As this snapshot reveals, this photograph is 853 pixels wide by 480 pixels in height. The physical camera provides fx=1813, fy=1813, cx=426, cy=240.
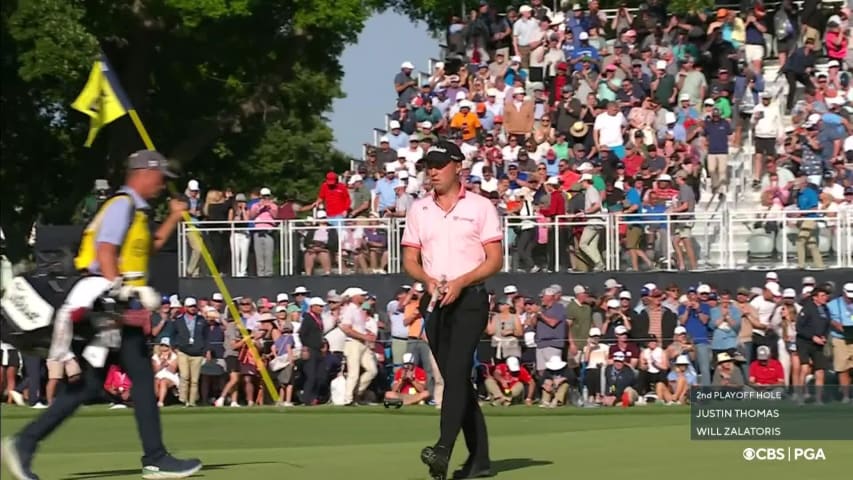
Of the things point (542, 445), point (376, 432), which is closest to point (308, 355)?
point (376, 432)

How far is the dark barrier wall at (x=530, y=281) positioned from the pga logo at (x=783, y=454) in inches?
535

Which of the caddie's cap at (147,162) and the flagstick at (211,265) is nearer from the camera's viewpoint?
the caddie's cap at (147,162)

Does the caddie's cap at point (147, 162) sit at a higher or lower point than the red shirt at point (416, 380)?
higher

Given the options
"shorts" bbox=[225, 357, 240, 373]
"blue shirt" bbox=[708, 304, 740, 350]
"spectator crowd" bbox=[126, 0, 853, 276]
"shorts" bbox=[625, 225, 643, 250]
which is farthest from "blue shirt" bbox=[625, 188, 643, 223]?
"shorts" bbox=[225, 357, 240, 373]

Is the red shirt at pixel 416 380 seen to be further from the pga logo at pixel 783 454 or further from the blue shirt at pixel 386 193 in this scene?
the pga logo at pixel 783 454

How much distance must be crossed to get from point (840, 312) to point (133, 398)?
1450 cm

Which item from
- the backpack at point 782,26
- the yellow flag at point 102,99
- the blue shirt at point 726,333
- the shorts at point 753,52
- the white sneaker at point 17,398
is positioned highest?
the backpack at point 782,26

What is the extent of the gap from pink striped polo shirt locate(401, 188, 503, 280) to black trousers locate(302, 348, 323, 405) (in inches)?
583

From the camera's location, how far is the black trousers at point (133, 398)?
1127 centimetres

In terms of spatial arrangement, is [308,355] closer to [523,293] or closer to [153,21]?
[523,293]

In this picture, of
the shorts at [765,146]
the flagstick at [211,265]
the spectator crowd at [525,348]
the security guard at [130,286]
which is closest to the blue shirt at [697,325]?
the spectator crowd at [525,348]

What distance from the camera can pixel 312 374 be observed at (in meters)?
26.0

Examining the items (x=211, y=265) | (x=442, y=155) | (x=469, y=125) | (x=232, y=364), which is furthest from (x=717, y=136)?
(x=442, y=155)

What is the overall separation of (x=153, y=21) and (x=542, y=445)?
Result: 90.8 feet
